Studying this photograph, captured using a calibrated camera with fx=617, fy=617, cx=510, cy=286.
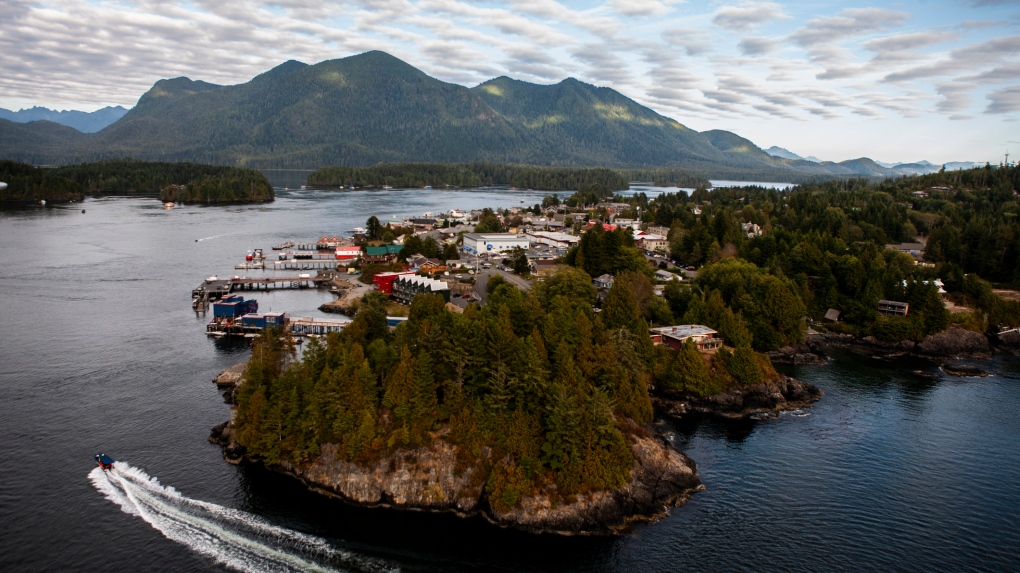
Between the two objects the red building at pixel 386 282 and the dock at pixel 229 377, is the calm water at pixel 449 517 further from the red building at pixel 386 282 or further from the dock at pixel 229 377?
the red building at pixel 386 282

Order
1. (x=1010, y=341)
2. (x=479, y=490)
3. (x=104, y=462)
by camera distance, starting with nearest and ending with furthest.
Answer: (x=479, y=490) < (x=104, y=462) < (x=1010, y=341)

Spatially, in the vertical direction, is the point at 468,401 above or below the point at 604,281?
below

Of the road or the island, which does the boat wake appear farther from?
the road

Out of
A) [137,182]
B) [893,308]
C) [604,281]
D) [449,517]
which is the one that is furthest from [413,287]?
[137,182]

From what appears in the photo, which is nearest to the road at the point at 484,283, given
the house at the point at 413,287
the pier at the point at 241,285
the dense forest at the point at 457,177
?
the house at the point at 413,287

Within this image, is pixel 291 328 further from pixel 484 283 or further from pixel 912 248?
pixel 912 248
